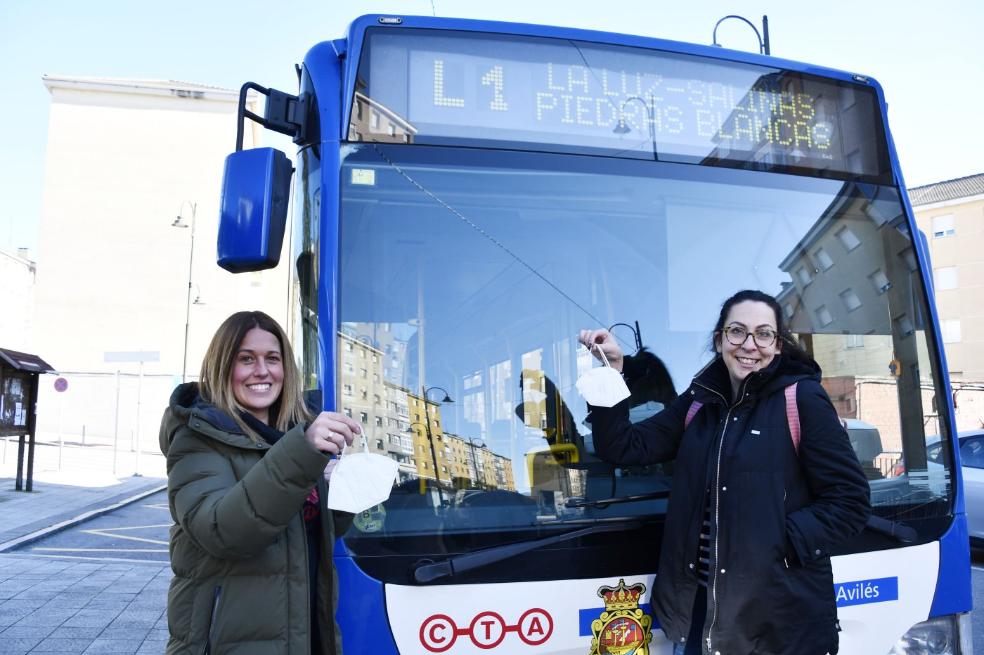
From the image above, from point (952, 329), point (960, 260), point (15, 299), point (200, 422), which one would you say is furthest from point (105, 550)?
point (15, 299)

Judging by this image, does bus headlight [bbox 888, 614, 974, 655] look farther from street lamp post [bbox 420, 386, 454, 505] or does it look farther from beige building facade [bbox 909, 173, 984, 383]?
beige building facade [bbox 909, 173, 984, 383]

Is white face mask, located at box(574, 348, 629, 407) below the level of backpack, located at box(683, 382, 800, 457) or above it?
above

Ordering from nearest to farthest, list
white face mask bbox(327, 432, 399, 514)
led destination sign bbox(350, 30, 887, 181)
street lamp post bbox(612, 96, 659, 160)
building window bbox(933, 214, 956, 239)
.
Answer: white face mask bbox(327, 432, 399, 514), led destination sign bbox(350, 30, 887, 181), street lamp post bbox(612, 96, 659, 160), building window bbox(933, 214, 956, 239)

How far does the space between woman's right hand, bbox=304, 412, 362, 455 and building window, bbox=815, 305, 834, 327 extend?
181cm

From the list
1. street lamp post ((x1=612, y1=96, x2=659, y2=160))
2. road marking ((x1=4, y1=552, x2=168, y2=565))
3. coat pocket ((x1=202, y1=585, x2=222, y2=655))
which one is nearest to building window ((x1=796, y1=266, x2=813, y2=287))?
street lamp post ((x1=612, y1=96, x2=659, y2=160))

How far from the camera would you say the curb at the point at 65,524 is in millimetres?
9242

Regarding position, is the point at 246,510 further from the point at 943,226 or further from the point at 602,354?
the point at 943,226

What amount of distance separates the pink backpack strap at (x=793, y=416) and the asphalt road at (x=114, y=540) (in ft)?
27.5

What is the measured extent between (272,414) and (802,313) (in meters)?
1.86

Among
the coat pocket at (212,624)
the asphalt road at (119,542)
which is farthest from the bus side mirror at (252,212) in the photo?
the asphalt road at (119,542)

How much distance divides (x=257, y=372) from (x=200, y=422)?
256 mm

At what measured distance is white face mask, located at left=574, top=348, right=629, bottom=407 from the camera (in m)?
2.39

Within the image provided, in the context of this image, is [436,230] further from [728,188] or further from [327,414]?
[728,188]

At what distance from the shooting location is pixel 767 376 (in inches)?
92.4
